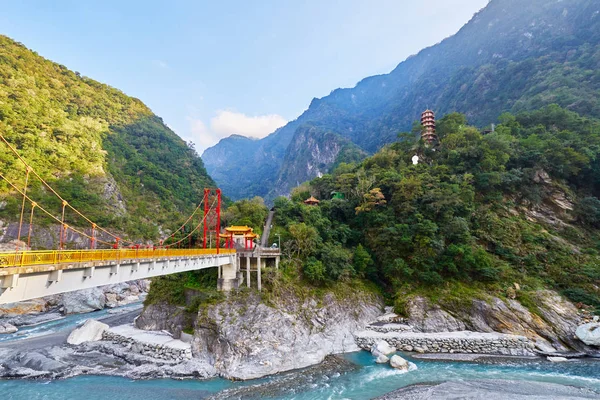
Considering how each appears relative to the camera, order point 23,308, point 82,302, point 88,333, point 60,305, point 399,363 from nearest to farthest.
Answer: point 399,363
point 88,333
point 23,308
point 82,302
point 60,305

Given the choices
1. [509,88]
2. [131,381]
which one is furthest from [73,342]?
[509,88]

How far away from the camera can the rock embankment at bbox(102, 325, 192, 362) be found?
770 inches

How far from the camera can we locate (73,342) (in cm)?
2323

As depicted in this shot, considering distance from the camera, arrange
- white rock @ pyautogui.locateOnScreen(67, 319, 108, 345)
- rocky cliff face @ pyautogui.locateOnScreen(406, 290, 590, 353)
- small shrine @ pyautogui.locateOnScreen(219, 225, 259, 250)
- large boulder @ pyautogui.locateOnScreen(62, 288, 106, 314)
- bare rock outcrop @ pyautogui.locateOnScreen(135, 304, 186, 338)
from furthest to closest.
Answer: large boulder @ pyautogui.locateOnScreen(62, 288, 106, 314)
small shrine @ pyautogui.locateOnScreen(219, 225, 259, 250)
white rock @ pyautogui.locateOnScreen(67, 319, 108, 345)
bare rock outcrop @ pyautogui.locateOnScreen(135, 304, 186, 338)
rocky cliff face @ pyautogui.locateOnScreen(406, 290, 590, 353)

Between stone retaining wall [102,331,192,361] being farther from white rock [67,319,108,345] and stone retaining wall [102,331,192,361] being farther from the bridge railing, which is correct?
the bridge railing

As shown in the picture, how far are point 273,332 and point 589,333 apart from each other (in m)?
21.6

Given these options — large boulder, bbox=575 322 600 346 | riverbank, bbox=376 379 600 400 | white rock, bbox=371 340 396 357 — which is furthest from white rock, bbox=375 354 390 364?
large boulder, bbox=575 322 600 346

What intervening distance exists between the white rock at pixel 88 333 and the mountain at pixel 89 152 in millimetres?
27675

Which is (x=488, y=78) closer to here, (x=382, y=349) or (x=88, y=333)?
(x=382, y=349)

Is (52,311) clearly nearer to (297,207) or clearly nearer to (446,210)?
(297,207)

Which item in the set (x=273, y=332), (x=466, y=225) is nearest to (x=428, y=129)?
(x=466, y=225)

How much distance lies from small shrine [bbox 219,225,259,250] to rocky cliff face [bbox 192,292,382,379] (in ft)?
19.7

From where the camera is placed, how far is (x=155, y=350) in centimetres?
2038

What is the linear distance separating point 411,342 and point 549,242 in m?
17.0
